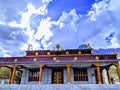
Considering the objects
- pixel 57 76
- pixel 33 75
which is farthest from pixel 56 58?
pixel 33 75

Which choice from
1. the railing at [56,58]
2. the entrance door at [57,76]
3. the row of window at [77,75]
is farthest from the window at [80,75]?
the railing at [56,58]

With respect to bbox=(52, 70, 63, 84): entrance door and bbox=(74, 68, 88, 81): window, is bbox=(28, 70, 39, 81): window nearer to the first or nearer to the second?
bbox=(52, 70, 63, 84): entrance door

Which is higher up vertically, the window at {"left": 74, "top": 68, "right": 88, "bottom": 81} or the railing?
the railing

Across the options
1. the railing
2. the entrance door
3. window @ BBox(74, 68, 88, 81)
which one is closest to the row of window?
window @ BBox(74, 68, 88, 81)

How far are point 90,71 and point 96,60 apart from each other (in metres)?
2.64

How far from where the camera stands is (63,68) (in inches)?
650

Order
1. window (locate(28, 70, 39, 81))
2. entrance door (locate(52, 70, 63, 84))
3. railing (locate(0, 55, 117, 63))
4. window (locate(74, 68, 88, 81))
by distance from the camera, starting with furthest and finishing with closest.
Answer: window (locate(28, 70, 39, 81)) < entrance door (locate(52, 70, 63, 84)) < window (locate(74, 68, 88, 81)) < railing (locate(0, 55, 117, 63))

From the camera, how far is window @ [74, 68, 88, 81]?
15.9 metres

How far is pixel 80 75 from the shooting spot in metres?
16.1

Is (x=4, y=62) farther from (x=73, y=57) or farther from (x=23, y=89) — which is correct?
(x=73, y=57)

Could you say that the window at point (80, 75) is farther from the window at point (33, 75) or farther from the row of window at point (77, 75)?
the window at point (33, 75)

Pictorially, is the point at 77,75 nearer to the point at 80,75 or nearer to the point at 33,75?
the point at 80,75

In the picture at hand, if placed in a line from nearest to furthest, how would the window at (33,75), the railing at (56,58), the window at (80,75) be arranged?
the railing at (56,58), the window at (80,75), the window at (33,75)

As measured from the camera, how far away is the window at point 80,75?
52.3 ft
